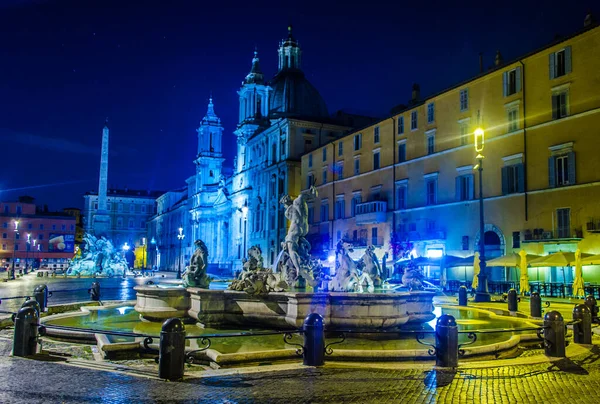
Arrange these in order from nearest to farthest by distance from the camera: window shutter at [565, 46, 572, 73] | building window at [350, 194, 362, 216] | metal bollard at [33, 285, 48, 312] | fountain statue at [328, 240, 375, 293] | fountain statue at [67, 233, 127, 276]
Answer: fountain statue at [328, 240, 375, 293] < metal bollard at [33, 285, 48, 312] < window shutter at [565, 46, 572, 73] < building window at [350, 194, 362, 216] < fountain statue at [67, 233, 127, 276]

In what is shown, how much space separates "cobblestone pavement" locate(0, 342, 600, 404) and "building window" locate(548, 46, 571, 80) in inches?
1070

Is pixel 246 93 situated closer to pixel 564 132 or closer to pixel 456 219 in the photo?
pixel 456 219

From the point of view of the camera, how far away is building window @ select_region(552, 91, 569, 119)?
32969mm

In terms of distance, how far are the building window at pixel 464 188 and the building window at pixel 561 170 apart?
23.4 feet

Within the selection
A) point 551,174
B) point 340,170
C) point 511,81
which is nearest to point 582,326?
point 551,174

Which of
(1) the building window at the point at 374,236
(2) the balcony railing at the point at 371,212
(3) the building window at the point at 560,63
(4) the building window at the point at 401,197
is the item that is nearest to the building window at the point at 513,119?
(3) the building window at the point at 560,63

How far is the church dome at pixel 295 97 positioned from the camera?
82250 mm

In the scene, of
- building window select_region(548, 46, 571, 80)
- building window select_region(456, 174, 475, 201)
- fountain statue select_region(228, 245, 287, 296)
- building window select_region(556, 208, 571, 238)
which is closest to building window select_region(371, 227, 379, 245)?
building window select_region(456, 174, 475, 201)

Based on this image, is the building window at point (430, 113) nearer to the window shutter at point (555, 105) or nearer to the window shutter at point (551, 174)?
the window shutter at point (555, 105)

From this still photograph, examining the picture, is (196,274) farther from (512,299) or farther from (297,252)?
(512,299)

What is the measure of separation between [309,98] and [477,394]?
77.1 m

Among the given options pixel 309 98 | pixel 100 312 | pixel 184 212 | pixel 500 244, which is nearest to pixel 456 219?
pixel 500 244

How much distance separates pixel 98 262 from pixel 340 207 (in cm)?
Answer: 2736

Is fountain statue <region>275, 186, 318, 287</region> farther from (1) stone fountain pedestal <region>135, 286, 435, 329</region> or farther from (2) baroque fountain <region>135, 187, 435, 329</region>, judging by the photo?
(1) stone fountain pedestal <region>135, 286, 435, 329</region>
